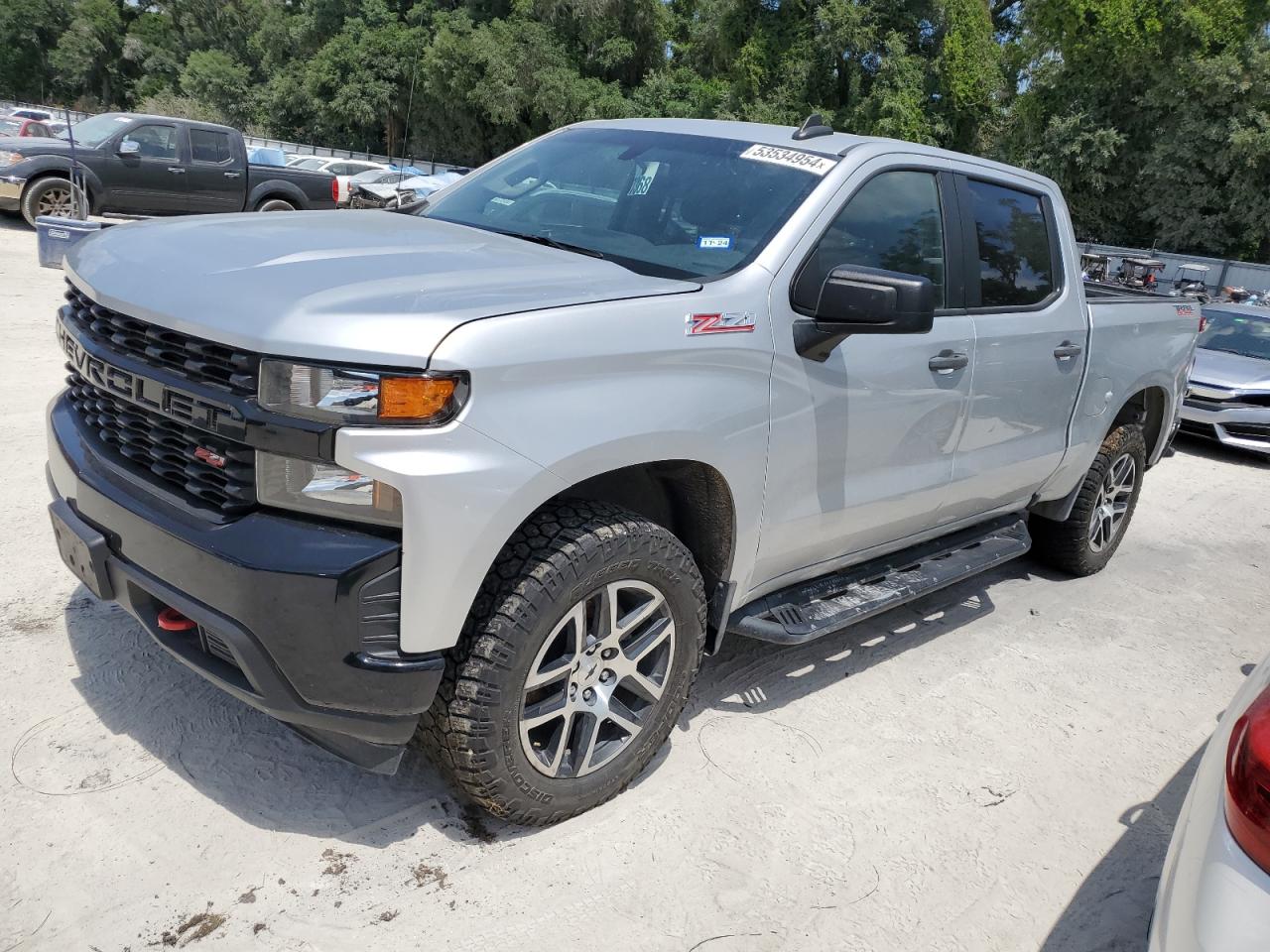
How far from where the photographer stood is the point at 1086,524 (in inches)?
206

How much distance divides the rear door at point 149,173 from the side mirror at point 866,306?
45.5ft

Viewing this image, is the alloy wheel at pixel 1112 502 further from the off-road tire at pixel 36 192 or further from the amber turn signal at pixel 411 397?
the off-road tire at pixel 36 192

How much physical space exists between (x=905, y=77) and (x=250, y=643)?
36.8m

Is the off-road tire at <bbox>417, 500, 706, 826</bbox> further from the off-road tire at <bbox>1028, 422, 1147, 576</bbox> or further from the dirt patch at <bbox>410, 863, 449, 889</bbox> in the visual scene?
the off-road tire at <bbox>1028, 422, 1147, 576</bbox>

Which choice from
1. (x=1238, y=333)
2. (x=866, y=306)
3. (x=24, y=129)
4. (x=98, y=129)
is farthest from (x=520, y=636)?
(x=24, y=129)

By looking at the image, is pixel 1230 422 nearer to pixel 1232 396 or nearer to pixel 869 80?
pixel 1232 396

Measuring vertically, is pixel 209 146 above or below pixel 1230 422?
above

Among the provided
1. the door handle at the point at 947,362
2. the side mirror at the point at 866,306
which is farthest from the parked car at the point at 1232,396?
the side mirror at the point at 866,306

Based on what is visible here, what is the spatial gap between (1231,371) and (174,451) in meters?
9.89

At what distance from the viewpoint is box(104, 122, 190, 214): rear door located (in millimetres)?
14203

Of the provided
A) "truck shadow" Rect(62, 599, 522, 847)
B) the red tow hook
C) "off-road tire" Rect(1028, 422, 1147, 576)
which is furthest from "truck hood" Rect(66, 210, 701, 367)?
"off-road tire" Rect(1028, 422, 1147, 576)

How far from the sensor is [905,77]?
35031 mm

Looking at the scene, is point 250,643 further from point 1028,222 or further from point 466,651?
point 1028,222

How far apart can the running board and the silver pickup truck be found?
2cm
